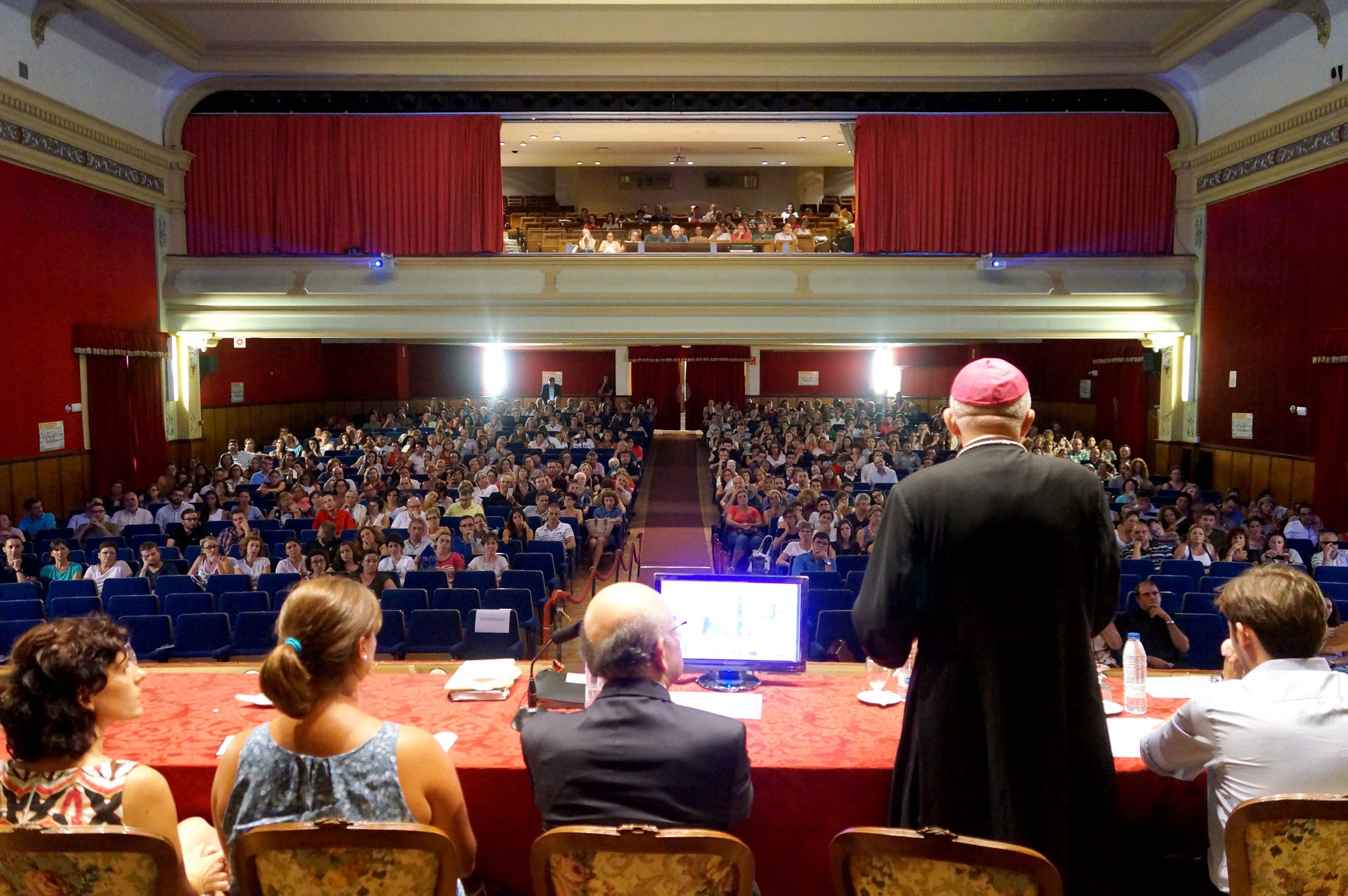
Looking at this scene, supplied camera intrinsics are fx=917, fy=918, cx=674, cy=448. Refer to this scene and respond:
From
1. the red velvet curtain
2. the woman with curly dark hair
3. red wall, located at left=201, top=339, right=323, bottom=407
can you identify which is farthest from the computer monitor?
red wall, located at left=201, top=339, right=323, bottom=407

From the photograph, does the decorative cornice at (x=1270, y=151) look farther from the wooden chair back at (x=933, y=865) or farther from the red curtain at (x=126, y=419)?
the red curtain at (x=126, y=419)

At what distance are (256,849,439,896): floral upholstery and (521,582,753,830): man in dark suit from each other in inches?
9.8

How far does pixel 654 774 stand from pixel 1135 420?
1430cm

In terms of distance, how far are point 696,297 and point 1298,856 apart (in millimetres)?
10941

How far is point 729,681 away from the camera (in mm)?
2918

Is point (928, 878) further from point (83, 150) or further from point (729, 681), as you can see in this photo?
point (83, 150)

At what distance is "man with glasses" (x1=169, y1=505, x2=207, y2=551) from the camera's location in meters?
8.15

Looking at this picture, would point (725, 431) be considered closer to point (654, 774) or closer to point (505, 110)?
point (505, 110)

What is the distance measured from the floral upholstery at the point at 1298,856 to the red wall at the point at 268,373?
1430cm

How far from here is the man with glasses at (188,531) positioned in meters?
8.15

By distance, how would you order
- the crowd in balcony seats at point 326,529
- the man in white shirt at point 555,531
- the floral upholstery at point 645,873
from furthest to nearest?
the man in white shirt at point 555,531, the crowd in balcony seats at point 326,529, the floral upholstery at point 645,873

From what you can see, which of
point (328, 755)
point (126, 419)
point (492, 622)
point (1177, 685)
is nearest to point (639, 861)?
point (328, 755)

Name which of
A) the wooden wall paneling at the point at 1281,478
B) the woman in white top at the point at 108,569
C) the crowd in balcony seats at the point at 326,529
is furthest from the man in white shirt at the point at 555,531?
the wooden wall paneling at the point at 1281,478

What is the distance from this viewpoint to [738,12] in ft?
34.7
